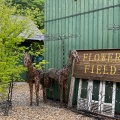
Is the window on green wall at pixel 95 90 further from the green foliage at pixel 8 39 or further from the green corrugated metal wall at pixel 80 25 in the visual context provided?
the green foliage at pixel 8 39

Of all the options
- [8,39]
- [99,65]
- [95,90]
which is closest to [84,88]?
[95,90]

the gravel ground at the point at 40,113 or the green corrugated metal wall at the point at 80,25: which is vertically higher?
the green corrugated metal wall at the point at 80,25

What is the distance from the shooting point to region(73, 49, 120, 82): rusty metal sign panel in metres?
6.84

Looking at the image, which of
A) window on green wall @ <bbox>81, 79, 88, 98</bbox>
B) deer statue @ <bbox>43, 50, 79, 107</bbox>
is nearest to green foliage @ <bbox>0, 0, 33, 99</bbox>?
deer statue @ <bbox>43, 50, 79, 107</bbox>

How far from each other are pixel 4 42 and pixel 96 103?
3.46m

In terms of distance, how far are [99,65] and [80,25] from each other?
5.86 ft

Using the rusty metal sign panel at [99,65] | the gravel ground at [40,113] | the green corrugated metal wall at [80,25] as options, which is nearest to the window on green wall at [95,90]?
the rusty metal sign panel at [99,65]

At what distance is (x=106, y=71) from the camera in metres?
7.05

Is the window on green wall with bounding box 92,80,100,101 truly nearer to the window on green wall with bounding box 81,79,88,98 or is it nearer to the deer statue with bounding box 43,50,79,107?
the window on green wall with bounding box 81,79,88,98

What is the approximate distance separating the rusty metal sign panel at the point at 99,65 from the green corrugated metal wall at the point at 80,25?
319mm

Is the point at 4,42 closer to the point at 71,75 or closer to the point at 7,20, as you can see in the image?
the point at 7,20

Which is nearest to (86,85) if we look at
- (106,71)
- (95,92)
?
(95,92)

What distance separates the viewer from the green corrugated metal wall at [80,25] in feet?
23.7

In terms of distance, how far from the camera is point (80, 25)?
8320 mm
